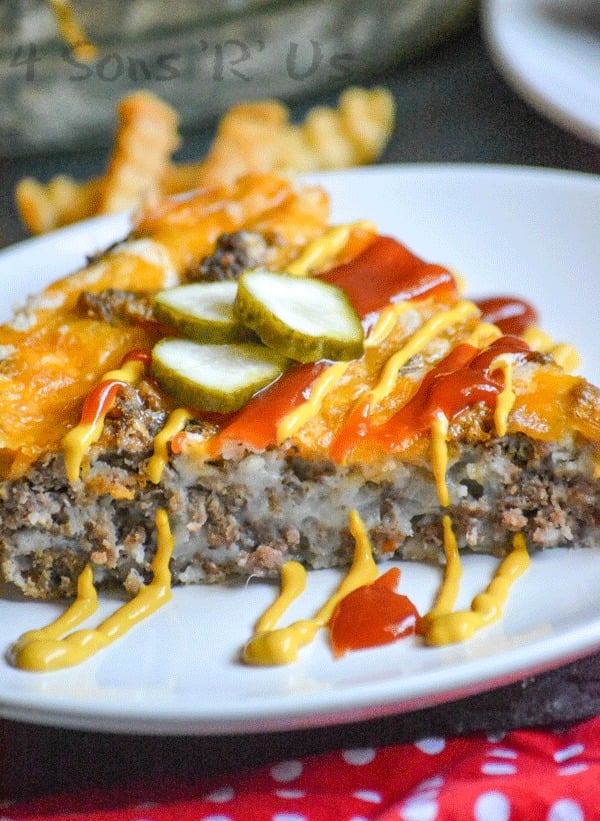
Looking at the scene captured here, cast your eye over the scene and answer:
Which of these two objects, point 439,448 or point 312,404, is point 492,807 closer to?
point 439,448

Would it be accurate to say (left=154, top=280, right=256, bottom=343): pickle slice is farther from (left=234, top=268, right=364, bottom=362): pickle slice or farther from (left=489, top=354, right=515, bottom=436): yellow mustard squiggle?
(left=489, top=354, right=515, bottom=436): yellow mustard squiggle

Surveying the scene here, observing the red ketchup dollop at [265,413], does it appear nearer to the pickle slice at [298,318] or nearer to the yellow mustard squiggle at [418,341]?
the pickle slice at [298,318]

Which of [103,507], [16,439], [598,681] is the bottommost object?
[598,681]

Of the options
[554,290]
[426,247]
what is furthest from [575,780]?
[426,247]

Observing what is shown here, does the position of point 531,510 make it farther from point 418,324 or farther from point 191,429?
point 191,429

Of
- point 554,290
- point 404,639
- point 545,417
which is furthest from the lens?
point 554,290

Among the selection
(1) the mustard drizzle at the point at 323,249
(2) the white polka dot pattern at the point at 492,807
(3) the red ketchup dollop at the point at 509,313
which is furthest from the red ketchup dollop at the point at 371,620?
(3) the red ketchup dollop at the point at 509,313

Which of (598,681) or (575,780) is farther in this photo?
(598,681)
